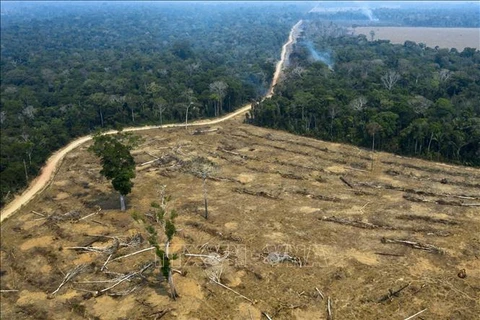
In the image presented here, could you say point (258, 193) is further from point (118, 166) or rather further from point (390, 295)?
point (390, 295)

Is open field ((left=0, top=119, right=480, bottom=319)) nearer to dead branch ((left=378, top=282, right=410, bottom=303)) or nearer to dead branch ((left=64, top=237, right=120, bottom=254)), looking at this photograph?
dead branch ((left=378, top=282, right=410, bottom=303))

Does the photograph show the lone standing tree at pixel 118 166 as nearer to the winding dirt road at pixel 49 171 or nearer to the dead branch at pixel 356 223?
the winding dirt road at pixel 49 171

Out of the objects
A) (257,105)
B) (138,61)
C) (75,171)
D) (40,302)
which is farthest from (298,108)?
(138,61)

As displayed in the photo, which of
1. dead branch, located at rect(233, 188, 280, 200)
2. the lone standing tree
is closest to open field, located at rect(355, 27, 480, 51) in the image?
dead branch, located at rect(233, 188, 280, 200)

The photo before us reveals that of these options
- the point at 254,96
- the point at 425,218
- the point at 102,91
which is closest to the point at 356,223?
the point at 425,218

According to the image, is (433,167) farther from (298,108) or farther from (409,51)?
(409,51)
